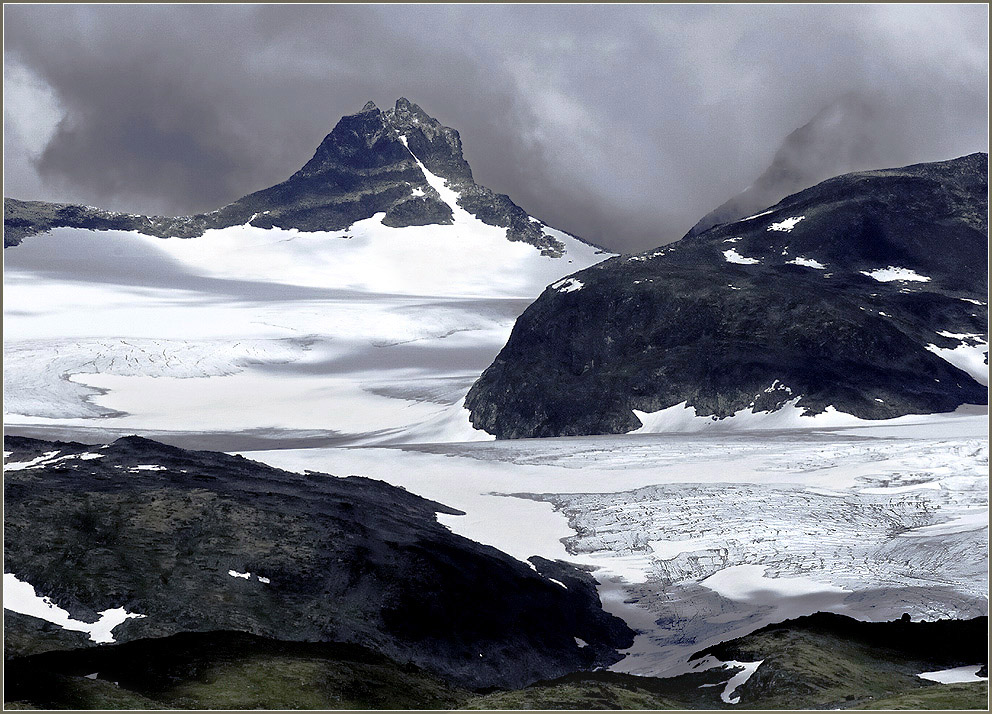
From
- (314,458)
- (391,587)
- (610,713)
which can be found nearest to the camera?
(610,713)

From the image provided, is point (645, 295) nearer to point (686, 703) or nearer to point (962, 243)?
point (962, 243)

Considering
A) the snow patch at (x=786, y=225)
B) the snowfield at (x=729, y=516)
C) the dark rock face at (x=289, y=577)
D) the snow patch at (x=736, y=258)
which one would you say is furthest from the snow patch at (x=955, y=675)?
the snow patch at (x=786, y=225)

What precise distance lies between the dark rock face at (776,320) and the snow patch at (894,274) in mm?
878

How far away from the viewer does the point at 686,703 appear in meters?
28.0

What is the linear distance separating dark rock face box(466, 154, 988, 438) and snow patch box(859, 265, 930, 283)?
878 millimetres

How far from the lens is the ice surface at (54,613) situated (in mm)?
31281

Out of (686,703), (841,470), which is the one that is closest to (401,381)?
(841,470)

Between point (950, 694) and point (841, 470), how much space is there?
39.5 meters

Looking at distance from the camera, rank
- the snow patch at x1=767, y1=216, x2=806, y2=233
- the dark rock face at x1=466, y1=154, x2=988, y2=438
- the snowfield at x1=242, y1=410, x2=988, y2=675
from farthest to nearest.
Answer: the snow patch at x1=767, y1=216, x2=806, y2=233 → the dark rock face at x1=466, y1=154, x2=988, y2=438 → the snowfield at x1=242, y1=410, x2=988, y2=675

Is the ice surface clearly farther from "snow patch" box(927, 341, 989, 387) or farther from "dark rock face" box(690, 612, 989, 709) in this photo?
"snow patch" box(927, 341, 989, 387)

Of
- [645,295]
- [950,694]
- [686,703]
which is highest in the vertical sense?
[645,295]

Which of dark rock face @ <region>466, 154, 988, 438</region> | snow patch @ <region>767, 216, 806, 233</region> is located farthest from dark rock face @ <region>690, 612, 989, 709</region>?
snow patch @ <region>767, 216, 806, 233</region>

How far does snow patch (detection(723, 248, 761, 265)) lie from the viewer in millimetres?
121688

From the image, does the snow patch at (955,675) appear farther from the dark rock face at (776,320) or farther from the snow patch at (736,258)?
the snow patch at (736,258)
